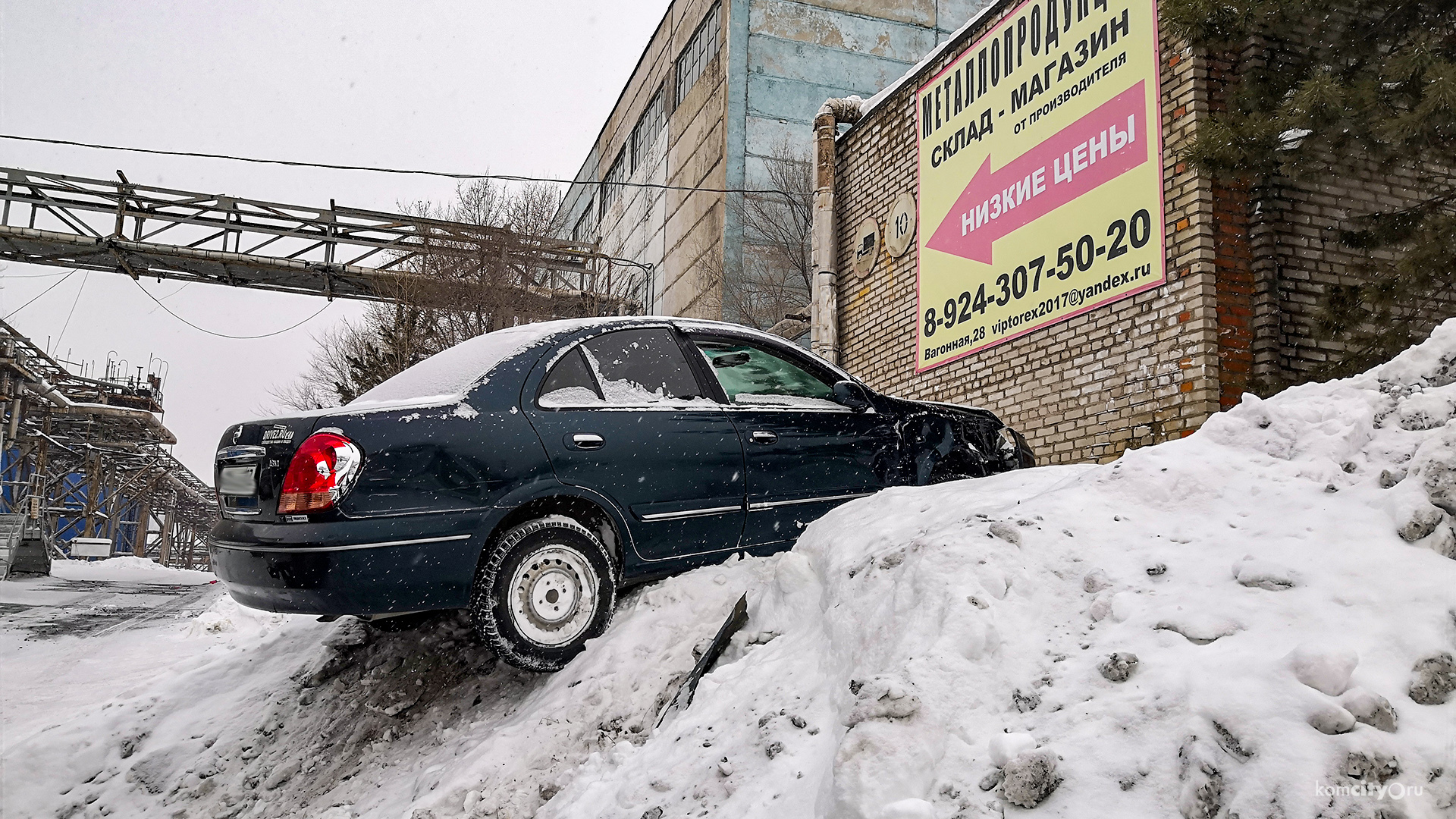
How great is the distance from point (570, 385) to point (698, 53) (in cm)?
2046

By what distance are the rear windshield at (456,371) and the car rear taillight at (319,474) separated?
31cm

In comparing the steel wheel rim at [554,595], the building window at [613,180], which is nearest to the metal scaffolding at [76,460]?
the building window at [613,180]

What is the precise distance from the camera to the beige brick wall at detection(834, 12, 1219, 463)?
708 centimetres

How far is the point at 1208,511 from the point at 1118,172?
18.0 feet

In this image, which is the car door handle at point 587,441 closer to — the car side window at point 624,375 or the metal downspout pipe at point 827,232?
the car side window at point 624,375

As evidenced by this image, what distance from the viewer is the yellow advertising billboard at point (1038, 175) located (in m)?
7.71

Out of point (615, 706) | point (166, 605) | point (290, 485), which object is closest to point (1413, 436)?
point (615, 706)

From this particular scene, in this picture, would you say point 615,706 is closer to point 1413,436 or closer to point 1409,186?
point 1413,436

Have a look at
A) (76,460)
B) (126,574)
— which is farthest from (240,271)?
(76,460)

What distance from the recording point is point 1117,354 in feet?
25.5

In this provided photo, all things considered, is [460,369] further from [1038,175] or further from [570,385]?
[1038,175]

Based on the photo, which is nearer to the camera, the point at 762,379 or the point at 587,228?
the point at 762,379

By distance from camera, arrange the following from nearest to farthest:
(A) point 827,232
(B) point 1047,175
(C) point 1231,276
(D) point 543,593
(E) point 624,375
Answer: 1. (D) point 543,593
2. (E) point 624,375
3. (C) point 1231,276
4. (B) point 1047,175
5. (A) point 827,232

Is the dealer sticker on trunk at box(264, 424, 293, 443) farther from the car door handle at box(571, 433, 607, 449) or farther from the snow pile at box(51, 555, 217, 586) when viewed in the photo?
the snow pile at box(51, 555, 217, 586)
